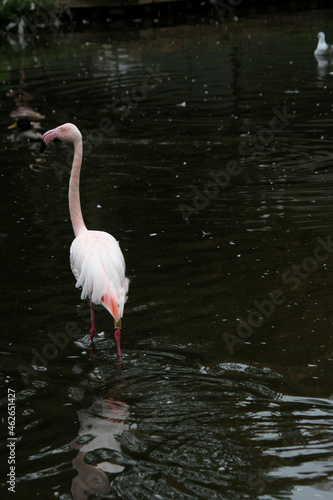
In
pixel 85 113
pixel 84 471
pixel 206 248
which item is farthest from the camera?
pixel 85 113

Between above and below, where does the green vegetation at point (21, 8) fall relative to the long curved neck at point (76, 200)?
above

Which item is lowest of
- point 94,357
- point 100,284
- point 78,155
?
point 94,357

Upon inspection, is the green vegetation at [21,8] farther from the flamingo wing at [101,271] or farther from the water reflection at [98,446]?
the water reflection at [98,446]

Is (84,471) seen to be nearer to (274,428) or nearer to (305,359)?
(274,428)

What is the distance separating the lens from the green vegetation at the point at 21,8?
83.1 ft

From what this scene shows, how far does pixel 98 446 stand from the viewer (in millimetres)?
4207

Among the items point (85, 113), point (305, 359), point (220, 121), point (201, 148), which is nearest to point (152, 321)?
point (305, 359)

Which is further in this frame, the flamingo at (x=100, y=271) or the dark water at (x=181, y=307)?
the flamingo at (x=100, y=271)

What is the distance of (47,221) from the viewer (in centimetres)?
800

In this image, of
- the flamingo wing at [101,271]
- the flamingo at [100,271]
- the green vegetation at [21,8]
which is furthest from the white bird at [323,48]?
the green vegetation at [21,8]

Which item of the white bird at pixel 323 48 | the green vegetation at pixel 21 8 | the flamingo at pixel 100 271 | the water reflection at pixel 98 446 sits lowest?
the water reflection at pixel 98 446

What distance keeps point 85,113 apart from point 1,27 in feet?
50.3

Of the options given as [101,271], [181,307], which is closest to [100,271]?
[101,271]

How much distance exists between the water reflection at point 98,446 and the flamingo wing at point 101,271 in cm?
64
